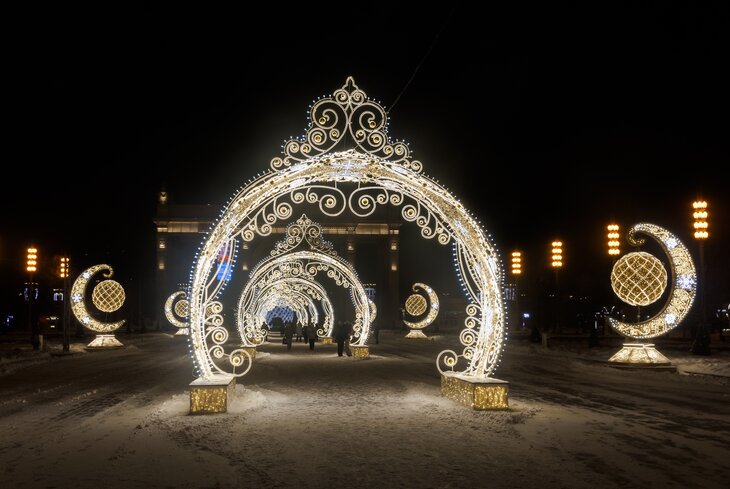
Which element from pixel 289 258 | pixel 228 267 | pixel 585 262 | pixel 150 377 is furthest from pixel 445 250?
pixel 228 267

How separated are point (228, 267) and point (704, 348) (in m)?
19.4

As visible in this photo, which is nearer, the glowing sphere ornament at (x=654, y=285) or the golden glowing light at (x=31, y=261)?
the glowing sphere ornament at (x=654, y=285)

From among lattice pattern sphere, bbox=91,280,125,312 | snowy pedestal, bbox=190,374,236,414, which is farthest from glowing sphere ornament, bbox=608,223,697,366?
lattice pattern sphere, bbox=91,280,125,312

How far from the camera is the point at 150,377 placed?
57.9ft

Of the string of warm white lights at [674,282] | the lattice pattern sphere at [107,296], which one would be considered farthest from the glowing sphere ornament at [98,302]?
the string of warm white lights at [674,282]

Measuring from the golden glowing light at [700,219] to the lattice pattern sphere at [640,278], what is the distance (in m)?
3.95

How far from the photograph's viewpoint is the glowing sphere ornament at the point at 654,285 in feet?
65.8

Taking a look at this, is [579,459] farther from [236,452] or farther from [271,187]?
[271,187]

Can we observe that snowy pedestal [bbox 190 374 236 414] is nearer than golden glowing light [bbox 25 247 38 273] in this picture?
Yes

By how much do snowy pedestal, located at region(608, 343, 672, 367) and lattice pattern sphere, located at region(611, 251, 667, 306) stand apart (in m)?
1.41

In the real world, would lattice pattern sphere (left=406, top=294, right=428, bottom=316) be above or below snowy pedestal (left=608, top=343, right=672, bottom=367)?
above

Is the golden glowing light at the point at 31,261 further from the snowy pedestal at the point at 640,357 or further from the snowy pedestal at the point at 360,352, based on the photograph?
the snowy pedestal at the point at 640,357

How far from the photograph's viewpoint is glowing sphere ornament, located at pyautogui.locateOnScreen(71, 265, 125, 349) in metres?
30.1

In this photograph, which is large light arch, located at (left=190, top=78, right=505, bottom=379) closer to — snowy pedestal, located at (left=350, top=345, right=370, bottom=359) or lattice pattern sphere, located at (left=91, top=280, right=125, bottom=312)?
snowy pedestal, located at (left=350, top=345, right=370, bottom=359)
